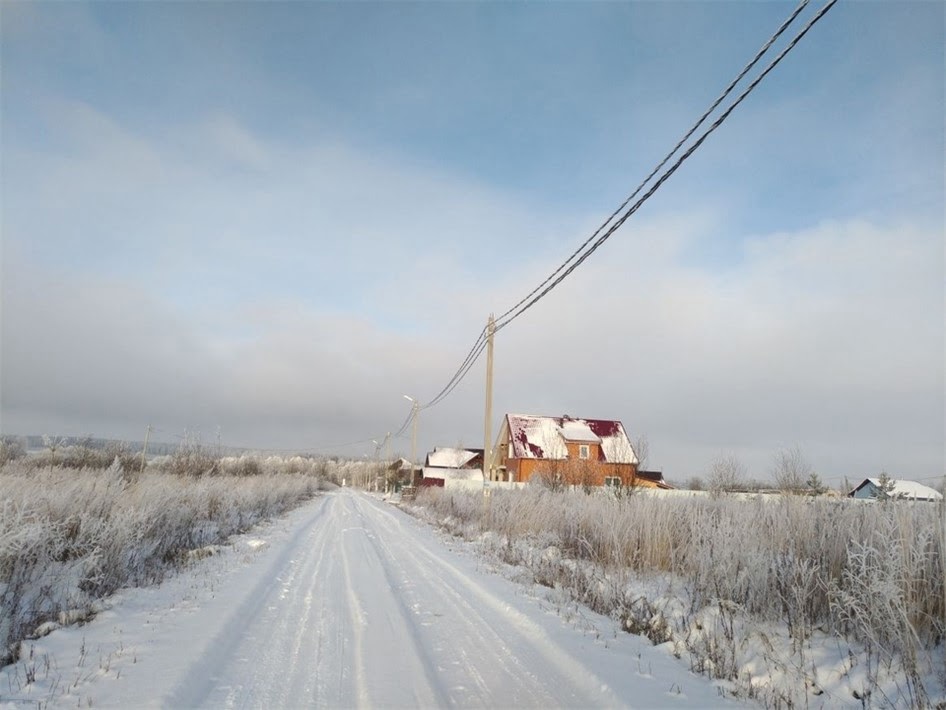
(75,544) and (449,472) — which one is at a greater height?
(75,544)

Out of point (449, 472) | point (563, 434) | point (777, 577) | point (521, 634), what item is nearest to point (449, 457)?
point (449, 472)

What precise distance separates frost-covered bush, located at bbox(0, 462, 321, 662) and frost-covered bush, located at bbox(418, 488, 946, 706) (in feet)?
21.2

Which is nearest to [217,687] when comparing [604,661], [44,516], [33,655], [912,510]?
[33,655]

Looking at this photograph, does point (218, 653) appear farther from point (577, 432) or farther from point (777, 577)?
point (577, 432)

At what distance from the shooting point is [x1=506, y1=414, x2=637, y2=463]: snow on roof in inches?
1741

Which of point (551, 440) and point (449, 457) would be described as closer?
point (551, 440)

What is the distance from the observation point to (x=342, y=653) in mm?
5020

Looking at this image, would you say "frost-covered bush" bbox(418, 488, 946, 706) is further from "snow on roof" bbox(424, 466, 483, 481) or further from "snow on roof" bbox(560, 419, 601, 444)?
"snow on roof" bbox(424, 466, 483, 481)

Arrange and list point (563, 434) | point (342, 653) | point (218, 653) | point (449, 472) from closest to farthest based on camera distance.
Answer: point (218, 653)
point (342, 653)
point (563, 434)
point (449, 472)

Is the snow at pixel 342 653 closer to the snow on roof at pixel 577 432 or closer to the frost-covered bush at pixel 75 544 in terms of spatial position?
the frost-covered bush at pixel 75 544

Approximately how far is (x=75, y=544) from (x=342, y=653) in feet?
15.5

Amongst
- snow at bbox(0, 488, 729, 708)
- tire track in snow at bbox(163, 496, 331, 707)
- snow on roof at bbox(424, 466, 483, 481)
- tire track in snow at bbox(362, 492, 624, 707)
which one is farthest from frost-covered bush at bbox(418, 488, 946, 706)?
snow on roof at bbox(424, 466, 483, 481)

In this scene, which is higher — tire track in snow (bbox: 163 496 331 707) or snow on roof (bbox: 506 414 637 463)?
snow on roof (bbox: 506 414 637 463)

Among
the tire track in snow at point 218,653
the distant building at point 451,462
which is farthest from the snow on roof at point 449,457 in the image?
the tire track in snow at point 218,653
